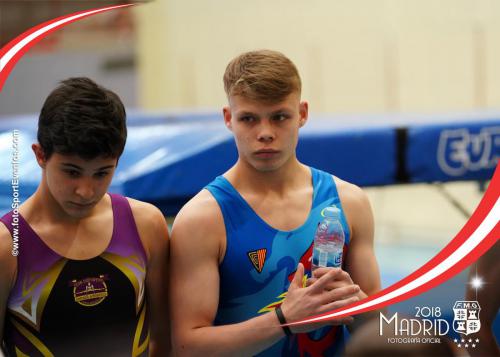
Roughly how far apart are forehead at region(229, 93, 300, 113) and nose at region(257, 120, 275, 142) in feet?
0.10

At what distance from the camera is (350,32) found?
7949mm

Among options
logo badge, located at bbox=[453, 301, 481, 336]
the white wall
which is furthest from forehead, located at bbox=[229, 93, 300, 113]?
the white wall

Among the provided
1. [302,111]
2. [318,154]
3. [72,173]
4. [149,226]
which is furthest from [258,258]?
[318,154]

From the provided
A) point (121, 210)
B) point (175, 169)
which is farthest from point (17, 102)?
point (121, 210)

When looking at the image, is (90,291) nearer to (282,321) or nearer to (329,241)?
(282,321)

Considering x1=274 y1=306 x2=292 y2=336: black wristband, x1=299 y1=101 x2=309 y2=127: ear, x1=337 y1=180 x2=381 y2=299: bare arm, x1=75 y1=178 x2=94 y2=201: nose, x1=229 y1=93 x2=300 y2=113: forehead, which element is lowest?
x1=274 y1=306 x2=292 y2=336: black wristband

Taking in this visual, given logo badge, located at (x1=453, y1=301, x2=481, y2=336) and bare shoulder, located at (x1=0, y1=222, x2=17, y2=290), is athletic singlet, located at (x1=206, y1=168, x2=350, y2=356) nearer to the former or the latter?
logo badge, located at (x1=453, y1=301, x2=481, y2=336)

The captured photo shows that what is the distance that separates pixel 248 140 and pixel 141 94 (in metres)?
7.16

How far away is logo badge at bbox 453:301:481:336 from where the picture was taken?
1.88 metres

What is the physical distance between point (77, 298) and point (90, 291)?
3cm

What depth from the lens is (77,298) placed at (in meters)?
1.61

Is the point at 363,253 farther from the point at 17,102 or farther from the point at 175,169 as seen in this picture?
the point at 17,102

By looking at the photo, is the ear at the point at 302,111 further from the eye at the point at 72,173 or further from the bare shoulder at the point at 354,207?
the eye at the point at 72,173

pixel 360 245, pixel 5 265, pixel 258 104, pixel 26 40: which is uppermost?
pixel 26 40
